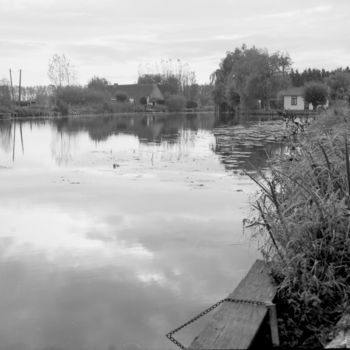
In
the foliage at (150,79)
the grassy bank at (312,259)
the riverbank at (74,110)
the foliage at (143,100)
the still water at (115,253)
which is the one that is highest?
the foliage at (150,79)

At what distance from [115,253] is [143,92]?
8722 centimetres

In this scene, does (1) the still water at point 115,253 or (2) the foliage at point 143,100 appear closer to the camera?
(1) the still water at point 115,253

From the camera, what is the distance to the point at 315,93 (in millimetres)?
58312

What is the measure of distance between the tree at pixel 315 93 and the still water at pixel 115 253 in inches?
1889

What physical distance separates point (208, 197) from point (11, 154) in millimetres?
10413

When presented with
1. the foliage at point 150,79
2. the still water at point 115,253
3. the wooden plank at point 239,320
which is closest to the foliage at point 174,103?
the foliage at point 150,79

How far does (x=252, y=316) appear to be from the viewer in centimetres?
392

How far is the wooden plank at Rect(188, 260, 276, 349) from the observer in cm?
353

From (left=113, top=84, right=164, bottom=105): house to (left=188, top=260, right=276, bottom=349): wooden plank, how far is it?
81905mm

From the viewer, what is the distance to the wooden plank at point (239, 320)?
3532mm

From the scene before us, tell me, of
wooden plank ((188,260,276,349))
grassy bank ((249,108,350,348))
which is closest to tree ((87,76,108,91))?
grassy bank ((249,108,350,348))

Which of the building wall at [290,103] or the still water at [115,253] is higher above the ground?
the building wall at [290,103]

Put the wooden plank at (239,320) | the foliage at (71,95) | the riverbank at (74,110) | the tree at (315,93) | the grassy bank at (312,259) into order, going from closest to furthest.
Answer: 1. the wooden plank at (239,320)
2. the grassy bank at (312,259)
3. the riverbank at (74,110)
4. the tree at (315,93)
5. the foliage at (71,95)

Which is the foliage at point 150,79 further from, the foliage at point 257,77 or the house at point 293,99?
the house at point 293,99
